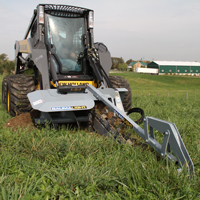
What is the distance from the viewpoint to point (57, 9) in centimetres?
569

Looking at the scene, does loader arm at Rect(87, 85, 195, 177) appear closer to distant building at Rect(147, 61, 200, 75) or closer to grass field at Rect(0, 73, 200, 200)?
grass field at Rect(0, 73, 200, 200)

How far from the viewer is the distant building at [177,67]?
265ft

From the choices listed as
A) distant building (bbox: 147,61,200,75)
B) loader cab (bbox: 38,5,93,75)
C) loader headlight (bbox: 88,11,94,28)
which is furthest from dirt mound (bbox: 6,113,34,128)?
distant building (bbox: 147,61,200,75)

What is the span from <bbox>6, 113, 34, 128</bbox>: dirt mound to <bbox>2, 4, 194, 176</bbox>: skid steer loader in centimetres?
21

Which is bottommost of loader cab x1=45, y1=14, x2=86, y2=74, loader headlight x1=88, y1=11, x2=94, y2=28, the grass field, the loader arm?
the grass field

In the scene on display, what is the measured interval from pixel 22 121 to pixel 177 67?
83624 millimetres

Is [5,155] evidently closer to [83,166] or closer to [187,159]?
[83,166]

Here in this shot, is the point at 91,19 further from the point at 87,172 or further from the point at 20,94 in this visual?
the point at 87,172

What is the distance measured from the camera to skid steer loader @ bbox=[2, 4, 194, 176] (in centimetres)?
407

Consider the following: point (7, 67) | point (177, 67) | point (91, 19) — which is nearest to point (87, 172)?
point (91, 19)

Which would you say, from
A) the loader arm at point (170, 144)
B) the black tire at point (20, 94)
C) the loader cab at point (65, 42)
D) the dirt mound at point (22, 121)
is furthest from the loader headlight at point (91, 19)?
the loader arm at point (170, 144)

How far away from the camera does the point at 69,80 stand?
5391mm

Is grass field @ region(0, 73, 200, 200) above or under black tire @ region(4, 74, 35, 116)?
under

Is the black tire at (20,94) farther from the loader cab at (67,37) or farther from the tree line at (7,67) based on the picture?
the tree line at (7,67)
